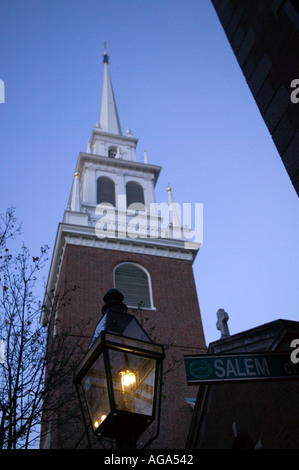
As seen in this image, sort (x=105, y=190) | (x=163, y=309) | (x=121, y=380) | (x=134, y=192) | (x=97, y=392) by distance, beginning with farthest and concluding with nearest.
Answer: (x=134, y=192)
(x=105, y=190)
(x=163, y=309)
(x=97, y=392)
(x=121, y=380)

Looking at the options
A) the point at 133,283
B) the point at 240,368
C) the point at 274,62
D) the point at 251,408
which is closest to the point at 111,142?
the point at 133,283

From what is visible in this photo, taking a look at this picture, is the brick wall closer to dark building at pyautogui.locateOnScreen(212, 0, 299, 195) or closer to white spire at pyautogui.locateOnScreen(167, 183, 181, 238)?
white spire at pyautogui.locateOnScreen(167, 183, 181, 238)

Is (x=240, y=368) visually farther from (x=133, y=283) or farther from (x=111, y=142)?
(x=111, y=142)

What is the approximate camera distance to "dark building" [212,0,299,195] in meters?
5.34

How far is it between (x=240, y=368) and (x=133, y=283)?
18485 millimetres

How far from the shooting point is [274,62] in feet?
18.9

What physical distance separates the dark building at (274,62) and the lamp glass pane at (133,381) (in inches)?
99.3

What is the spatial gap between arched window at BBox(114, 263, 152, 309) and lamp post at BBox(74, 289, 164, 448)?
18.1 metres

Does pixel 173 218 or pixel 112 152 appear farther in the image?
pixel 112 152

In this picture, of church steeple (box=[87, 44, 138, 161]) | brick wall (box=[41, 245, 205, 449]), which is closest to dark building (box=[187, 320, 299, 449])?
brick wall (box=[41, 245, 205, 449])

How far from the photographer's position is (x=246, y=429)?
10.7 meters
